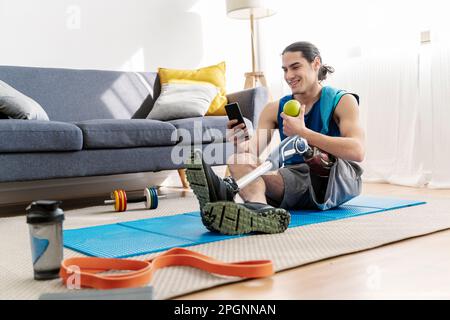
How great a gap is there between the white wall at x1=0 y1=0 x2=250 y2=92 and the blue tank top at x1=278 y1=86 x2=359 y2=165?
2.02 meters

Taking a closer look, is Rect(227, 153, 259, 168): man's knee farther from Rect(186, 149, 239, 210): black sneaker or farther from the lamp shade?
the lamp shade

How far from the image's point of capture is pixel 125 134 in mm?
2578

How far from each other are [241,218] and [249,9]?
267cm

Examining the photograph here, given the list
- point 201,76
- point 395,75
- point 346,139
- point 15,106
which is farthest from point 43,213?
point 395,75

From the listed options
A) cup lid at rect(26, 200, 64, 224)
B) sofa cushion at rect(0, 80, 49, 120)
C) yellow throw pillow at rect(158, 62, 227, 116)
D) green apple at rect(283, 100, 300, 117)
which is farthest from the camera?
yellow throw pillow at rect(158, 62, 227, 116)

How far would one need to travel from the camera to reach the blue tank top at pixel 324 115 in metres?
2.01

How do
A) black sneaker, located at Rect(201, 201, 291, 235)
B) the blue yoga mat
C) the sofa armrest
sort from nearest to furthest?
the blue yoga mat < black sneaker, located at Rect(201, 201, 291, 235) < the sofa armrest

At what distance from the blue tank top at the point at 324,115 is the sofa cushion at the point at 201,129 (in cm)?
79

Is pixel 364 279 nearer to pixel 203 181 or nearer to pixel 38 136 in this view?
pixel 203 181

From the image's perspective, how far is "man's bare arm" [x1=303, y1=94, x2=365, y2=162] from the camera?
5.92 feet

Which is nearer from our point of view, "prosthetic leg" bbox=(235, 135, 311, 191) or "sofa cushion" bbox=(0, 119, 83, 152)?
"prosthetic leg" bbox=(235, 135, 311, 191)

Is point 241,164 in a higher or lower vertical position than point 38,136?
lower

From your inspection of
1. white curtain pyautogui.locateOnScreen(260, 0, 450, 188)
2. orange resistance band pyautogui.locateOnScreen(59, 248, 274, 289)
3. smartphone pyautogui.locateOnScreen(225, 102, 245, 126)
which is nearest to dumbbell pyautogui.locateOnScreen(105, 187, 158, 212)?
smartphone pyautogui.locateOnScreen(225, 102, 245, 126)
